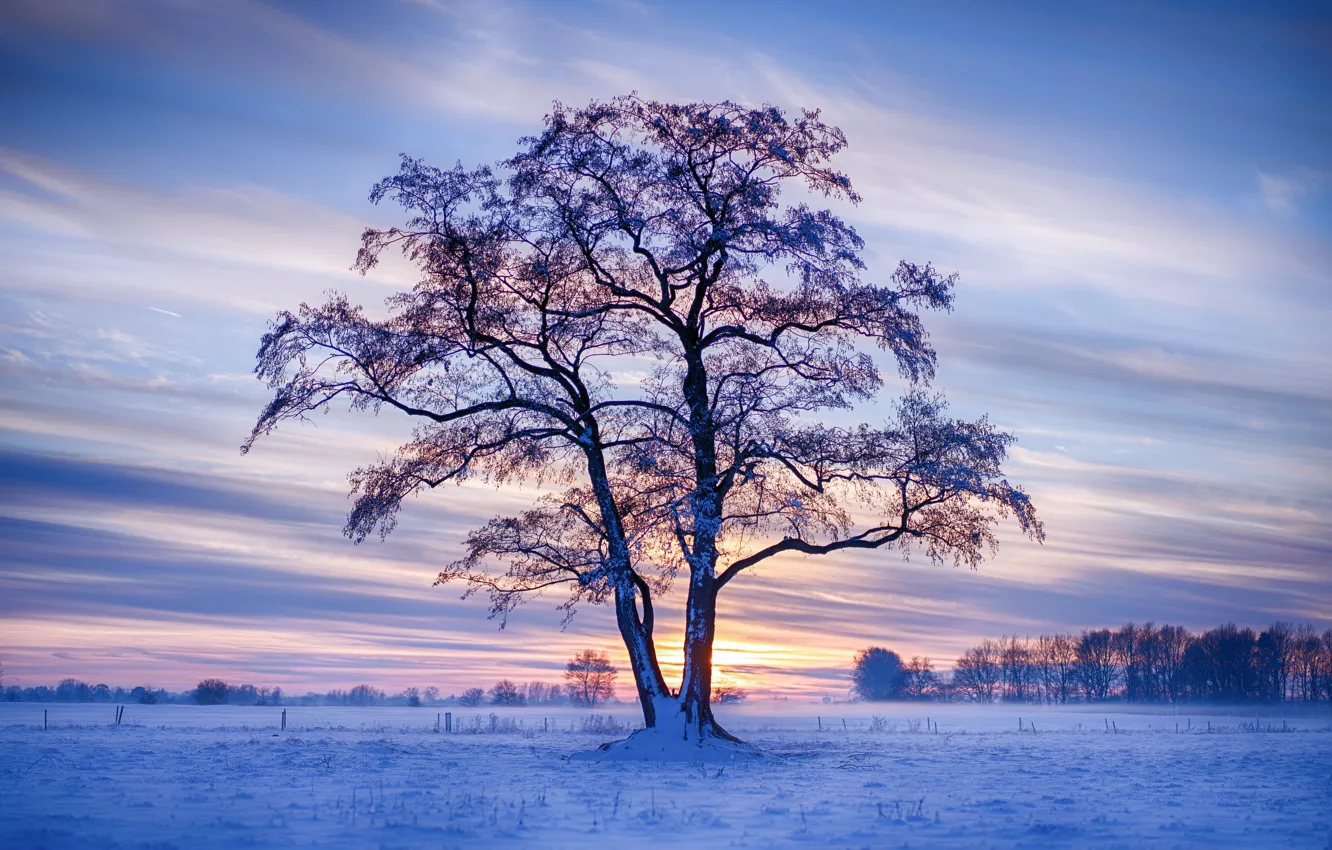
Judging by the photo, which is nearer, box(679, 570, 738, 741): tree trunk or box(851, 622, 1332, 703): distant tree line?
box(679, 570, 738, 741): tree trunk

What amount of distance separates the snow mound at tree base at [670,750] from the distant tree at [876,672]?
447 ft

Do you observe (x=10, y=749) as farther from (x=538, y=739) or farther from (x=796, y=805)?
(x=796, y=805)

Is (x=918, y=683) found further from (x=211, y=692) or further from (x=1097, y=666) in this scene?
(x=211, y=692)

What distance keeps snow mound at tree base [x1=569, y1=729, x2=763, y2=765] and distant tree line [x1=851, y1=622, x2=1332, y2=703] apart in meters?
117

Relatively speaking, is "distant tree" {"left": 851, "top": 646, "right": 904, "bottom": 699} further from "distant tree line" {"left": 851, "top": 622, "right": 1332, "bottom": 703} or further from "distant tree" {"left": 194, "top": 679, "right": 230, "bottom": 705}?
"distant tree" {"left": 194, "top": 679, "right": 230, "bottom": 705}

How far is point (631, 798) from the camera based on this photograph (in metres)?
19.3

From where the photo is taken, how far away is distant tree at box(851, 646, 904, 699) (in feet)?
524

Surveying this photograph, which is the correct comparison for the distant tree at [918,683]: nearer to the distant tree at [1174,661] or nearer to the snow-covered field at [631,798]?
the distant tree at [1174,661]

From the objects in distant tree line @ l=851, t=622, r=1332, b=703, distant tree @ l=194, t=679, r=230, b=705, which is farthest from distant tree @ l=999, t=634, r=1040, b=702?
distant tree @ l=194, t=679, r=230, b=705

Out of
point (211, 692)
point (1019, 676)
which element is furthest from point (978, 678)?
point (211, 692)

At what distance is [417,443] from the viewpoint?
2936cm

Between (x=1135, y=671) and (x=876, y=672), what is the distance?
38.3 meters

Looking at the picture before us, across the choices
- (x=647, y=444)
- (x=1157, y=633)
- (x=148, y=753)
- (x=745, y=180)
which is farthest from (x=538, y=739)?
(x=1157, y=633)

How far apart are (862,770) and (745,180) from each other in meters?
16.2
